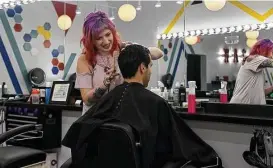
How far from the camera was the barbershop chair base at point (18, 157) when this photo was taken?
1886 mm

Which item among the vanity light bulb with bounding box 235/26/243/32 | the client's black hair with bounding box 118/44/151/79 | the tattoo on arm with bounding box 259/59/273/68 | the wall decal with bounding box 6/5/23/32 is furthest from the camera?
the wall decal with bounding box 6/5/23/32

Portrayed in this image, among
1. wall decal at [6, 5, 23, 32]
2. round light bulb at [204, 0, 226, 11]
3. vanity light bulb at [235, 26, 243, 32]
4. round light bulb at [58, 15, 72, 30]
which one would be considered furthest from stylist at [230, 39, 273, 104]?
wall decal at [6, 5, 23, 32]

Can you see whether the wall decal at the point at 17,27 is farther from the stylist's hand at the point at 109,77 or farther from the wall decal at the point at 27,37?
the stylist's hand at the point at 109,77

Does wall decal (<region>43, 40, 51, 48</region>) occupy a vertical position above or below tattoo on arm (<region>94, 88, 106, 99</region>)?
above

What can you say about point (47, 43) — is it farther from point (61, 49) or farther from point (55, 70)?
point (55, 70)

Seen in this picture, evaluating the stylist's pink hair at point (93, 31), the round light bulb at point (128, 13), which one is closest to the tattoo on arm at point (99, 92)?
the stylist's pink hair at point (93, 31)

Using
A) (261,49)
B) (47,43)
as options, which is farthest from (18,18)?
(261,49)

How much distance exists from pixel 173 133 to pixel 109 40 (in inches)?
31.7

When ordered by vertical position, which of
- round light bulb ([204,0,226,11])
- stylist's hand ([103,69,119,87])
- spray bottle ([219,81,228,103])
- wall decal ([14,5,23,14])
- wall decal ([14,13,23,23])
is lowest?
spray bottle ([219,81,228,103])

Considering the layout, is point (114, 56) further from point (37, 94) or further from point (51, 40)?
point (51, 40)

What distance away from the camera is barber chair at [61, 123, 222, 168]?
1363mm

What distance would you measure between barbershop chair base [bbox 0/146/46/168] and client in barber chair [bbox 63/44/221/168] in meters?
0.50

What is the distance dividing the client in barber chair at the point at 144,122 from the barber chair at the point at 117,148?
0.13ft

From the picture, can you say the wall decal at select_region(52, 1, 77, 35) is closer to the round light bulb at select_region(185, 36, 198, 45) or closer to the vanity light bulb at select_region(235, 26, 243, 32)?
the round light bulb at select_region(185, 36, 198, 45)
